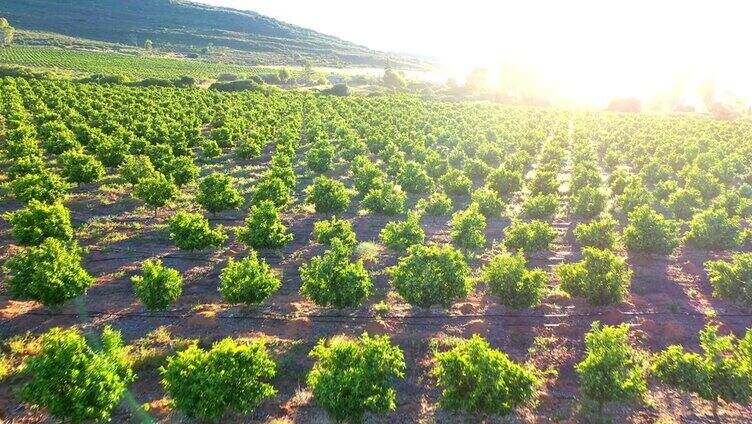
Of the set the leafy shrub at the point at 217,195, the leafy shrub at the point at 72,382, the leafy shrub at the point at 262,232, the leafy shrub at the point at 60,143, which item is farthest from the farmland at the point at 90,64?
the leafy shrub at the point at 72,382

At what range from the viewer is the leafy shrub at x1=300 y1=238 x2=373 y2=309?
2408 cm

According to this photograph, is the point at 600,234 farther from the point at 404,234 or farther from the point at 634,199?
the point at 404,234

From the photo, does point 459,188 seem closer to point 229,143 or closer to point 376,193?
point 376,193

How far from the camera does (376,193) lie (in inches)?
1617

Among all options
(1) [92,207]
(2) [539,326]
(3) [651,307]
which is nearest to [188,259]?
(1) [92,207]

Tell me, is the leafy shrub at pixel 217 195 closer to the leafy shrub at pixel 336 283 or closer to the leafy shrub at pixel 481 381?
the leafy shrub at pixel 336 283

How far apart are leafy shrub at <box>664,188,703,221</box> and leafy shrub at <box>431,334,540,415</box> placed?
33669 millimetres

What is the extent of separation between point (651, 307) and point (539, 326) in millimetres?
7952

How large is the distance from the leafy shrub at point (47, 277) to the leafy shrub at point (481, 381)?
18.5m

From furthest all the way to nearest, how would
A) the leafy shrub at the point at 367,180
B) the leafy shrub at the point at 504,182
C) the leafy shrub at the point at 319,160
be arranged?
1. the leafy shrub at the point at 319,160
2. the leafy shrub at the point at 504,182
3. the leafy shrub at the point at 367,180

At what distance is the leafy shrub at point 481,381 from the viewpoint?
17.0 m

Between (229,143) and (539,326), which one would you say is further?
(229,143)

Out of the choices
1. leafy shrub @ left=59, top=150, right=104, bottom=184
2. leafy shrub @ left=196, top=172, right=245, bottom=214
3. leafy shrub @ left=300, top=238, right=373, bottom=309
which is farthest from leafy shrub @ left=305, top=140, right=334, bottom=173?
leafy shrub @ left=300, top=238, right=373, bottom=309

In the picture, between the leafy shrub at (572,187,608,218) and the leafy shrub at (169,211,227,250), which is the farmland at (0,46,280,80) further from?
the leafy shrub at (572,187,608,218)
